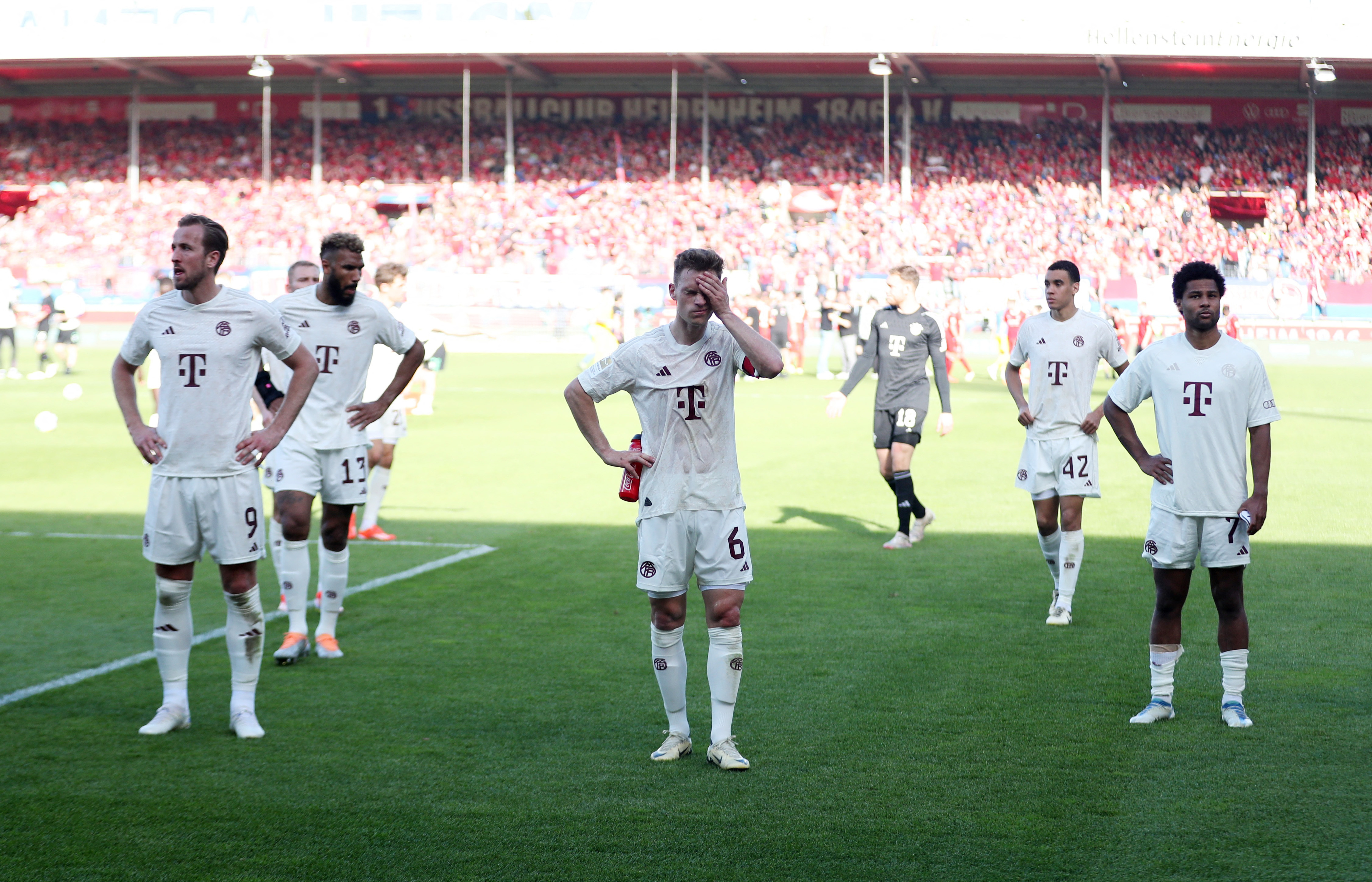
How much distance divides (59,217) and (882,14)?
29.3 metres

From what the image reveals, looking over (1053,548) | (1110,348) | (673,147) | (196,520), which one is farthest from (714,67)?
(196,520)

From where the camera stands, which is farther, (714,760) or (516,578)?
(516,578)

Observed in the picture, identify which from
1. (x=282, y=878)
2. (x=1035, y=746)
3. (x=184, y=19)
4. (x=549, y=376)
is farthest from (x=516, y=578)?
(x=184, y=19)

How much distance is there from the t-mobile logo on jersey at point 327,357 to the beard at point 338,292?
24cm

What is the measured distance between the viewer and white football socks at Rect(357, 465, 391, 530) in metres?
11.5

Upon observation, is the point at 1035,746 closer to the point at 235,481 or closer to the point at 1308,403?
the point at 235,481

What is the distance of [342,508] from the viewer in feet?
25.0

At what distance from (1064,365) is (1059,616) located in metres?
1.56

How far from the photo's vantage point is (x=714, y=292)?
5.25m

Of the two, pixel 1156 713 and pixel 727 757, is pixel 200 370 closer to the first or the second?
pixel 727 757

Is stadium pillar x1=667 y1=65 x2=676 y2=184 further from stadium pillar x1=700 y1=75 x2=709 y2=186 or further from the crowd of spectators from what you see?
stadium pillar x1=700 y1=75 x2=709 y2=186

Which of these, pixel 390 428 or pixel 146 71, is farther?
pixel 146 71

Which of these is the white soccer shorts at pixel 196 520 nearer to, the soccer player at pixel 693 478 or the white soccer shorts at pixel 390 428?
the soccer player at pixel 693 478

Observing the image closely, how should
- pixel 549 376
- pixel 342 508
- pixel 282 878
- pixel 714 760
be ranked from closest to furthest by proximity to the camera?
pixel 282 878 < pixel 714 760 < pixel 342 508 < pixel 549 376
